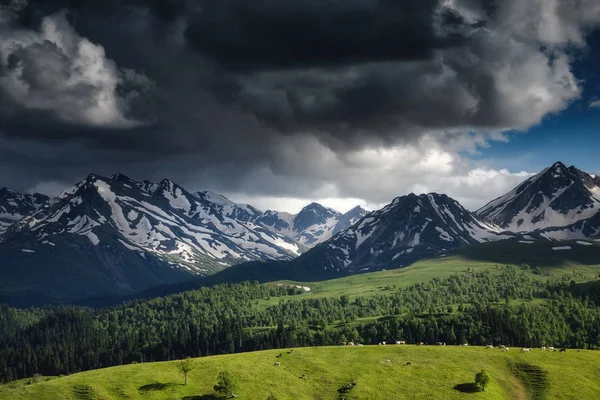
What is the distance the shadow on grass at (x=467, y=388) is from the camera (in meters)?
143

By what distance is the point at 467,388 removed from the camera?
5679 inches

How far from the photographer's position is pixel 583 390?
144250 millimetres

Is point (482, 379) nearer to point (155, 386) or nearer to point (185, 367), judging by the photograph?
point (185, 367)

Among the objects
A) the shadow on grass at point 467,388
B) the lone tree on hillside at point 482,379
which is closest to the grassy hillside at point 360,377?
the shadow on grass at point 467,388

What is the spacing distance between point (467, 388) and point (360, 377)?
28627 millimetres

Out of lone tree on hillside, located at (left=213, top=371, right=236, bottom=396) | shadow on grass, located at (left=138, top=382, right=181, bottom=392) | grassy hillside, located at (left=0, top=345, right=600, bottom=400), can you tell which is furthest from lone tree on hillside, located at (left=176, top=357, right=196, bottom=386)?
lone tree on hillside, located at (left=213, top=371, right=236, bottom=396)

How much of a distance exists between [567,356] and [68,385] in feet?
479

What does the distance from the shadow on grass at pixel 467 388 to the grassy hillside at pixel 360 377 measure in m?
0.26

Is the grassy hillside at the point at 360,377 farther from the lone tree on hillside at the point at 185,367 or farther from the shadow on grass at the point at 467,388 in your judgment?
the lone tree on hillside at the point at 185,367

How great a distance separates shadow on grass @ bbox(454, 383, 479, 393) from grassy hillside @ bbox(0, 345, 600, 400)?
26cm

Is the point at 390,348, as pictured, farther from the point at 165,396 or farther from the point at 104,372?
the point at 104,372

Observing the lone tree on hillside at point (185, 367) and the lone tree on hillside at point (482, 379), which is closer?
the lone tree on hillside at point (482, 379)

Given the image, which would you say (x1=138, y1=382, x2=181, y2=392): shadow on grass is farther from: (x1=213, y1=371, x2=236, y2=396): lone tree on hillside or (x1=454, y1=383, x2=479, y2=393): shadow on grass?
(x1=454, y1=383, x2=479, y2=393): shadow on grass

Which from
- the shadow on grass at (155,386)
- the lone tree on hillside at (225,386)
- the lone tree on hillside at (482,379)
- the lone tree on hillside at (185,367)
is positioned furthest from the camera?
the lone tree on hillside at (185,367)
